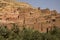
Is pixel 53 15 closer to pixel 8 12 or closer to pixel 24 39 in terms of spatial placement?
pixel 8 12

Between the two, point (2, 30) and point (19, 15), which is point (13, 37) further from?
point (19, 15)

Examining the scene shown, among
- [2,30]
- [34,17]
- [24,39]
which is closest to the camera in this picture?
[24,39]

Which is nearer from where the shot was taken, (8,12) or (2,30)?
(2,30)

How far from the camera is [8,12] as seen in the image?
171ft

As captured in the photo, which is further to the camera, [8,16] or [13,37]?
[8,16]

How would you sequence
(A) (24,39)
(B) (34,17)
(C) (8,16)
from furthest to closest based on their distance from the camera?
(B) (34,17)
(C) (8,16)
(A) (24,39)

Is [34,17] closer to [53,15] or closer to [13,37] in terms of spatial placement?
[53,15]

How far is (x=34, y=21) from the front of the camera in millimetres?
53375

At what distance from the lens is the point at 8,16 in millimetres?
50844

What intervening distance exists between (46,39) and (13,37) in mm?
3511

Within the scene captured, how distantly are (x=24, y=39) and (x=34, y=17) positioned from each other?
32.5m

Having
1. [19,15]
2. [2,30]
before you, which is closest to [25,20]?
[19,15]

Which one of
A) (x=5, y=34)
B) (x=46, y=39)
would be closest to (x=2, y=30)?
(x=5, y=34)

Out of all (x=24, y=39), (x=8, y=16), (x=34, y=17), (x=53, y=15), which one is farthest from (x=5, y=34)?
(x=53, y=15)
